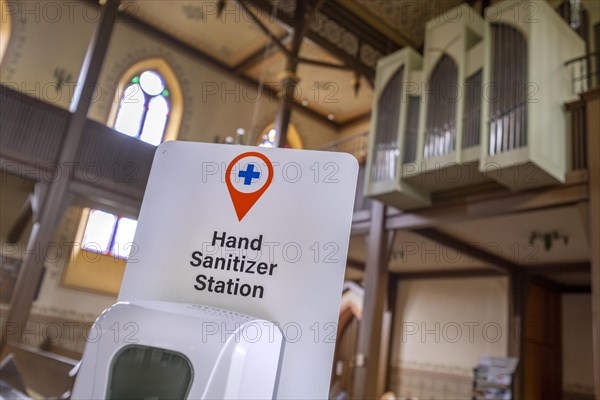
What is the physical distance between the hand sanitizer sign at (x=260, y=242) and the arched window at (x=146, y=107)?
976 cm

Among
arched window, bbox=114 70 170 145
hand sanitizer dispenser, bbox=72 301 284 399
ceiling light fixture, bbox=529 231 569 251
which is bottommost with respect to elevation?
→ hand sanitizer dispenser, bbox=72 301 284 399

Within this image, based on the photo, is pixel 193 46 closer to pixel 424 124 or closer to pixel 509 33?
pixel 424 124

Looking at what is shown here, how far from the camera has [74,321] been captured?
31.2ft

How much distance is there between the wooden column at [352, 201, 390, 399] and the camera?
6883mm

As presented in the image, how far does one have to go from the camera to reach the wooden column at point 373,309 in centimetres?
688

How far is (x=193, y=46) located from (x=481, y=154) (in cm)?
733

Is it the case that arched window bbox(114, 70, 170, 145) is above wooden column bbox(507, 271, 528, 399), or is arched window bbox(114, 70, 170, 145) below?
above

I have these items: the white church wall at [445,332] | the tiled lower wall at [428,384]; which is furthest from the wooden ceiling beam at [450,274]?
the tiled lower wall at [428,384]

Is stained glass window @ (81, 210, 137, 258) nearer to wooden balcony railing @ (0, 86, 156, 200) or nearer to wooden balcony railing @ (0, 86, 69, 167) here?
wooden balcony railing @ (0, 86, 156, 200)

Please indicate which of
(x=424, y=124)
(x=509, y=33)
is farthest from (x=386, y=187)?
(x=509, y=33)

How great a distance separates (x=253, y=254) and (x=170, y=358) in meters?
0.34

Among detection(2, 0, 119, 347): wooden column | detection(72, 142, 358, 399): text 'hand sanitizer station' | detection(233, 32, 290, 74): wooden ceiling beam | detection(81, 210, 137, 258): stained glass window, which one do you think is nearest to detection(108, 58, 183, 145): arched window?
detection(233, 32, 290, 74): wooden ceiling beam

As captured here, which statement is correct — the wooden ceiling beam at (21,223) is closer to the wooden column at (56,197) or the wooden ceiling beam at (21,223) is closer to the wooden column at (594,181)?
the wooden column at (56,197)

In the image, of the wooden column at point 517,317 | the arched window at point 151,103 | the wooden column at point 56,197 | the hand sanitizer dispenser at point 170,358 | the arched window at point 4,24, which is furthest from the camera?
the arched window at point 151,103
